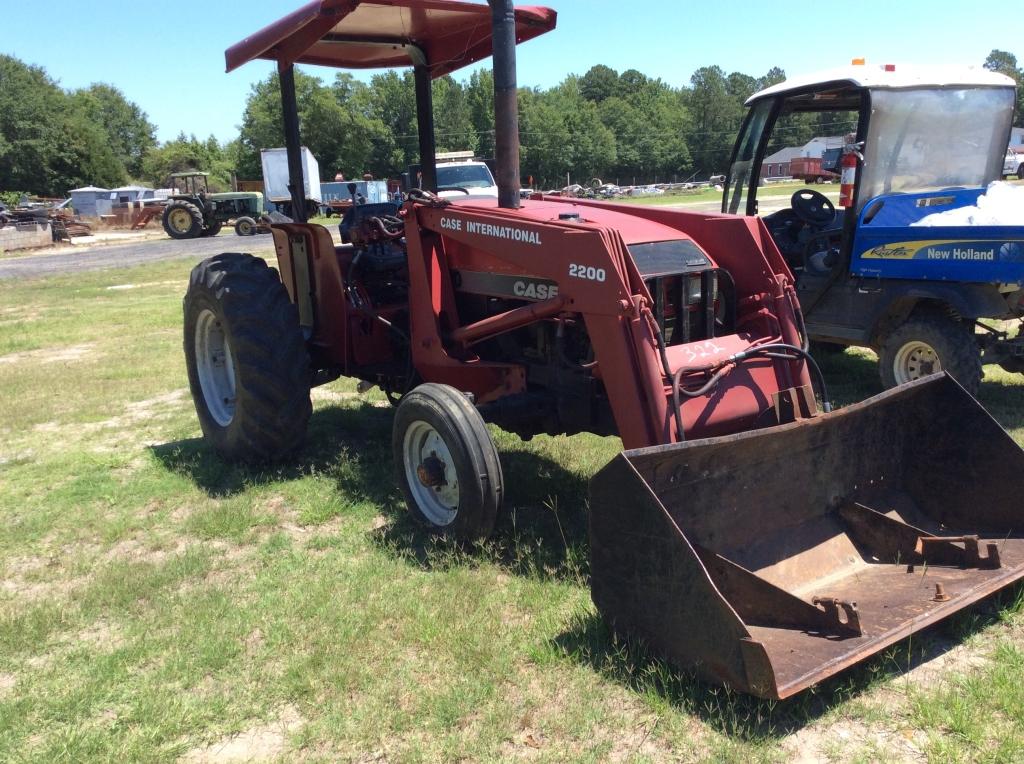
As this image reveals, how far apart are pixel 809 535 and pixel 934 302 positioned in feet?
10.6

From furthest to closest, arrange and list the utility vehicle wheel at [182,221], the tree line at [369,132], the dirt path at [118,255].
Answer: the tree line at [369,132]
the utility vehicle wheel at [182,221]
the dirt path at [118,255]

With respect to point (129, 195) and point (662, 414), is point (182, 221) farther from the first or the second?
point (662, 414)

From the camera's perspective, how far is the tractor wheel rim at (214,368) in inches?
228

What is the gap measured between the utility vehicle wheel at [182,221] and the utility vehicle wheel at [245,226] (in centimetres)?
116

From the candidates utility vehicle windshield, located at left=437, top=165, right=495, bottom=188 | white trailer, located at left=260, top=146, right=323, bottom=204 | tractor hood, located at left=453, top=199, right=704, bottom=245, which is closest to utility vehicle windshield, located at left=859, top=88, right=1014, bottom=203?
tractor hood, located at left=453, top=199, right=704, bottom=245

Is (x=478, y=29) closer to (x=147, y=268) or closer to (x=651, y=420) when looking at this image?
(x=651, y=420)

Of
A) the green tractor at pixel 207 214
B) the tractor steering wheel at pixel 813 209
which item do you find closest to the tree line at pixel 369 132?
the green tractor at pixel 207 214

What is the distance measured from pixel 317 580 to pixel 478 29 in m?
3.31

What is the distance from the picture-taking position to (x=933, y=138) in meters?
6.55

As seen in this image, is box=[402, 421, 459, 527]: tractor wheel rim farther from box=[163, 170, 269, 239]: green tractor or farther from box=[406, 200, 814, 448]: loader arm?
box=[163, 170, 269, 239]: green tractor

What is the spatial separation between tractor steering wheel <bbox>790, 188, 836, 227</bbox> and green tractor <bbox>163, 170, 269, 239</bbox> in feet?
80.0

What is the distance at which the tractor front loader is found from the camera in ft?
9.83

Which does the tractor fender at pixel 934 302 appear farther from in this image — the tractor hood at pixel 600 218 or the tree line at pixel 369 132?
the tree line at pixel 369 132

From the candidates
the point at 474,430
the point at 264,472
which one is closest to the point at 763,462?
the point at 474,430
